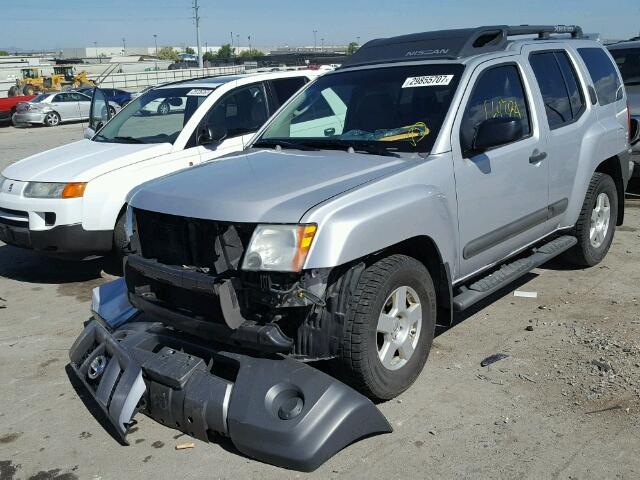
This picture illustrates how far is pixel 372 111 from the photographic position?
473 cm

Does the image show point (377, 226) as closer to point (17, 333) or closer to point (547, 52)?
point (547, 52)

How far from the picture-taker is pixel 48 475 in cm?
347

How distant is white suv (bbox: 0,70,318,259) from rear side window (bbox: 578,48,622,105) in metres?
3.40

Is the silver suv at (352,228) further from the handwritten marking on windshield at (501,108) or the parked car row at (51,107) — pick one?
the parked car row at (51,107)

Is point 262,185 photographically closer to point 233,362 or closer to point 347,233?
point 347,233

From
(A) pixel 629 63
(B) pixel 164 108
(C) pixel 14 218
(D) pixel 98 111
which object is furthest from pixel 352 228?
(A) pixel 629 63

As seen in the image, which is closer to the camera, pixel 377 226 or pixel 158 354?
pixel 377 226

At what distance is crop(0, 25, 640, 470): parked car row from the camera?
343 centimetres

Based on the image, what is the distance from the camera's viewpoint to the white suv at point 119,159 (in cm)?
629

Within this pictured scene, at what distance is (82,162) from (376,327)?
4088 millimetres

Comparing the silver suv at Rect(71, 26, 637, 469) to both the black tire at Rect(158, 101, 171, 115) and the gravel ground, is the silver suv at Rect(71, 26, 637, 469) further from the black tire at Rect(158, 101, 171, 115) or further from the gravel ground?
the black tire at Rect(158, 101, 171, 115)

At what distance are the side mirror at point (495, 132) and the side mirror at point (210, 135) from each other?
3.27 meters

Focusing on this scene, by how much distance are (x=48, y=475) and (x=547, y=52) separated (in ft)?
15.2

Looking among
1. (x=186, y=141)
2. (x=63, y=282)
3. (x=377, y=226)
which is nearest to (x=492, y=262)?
(x=377, y=226)
